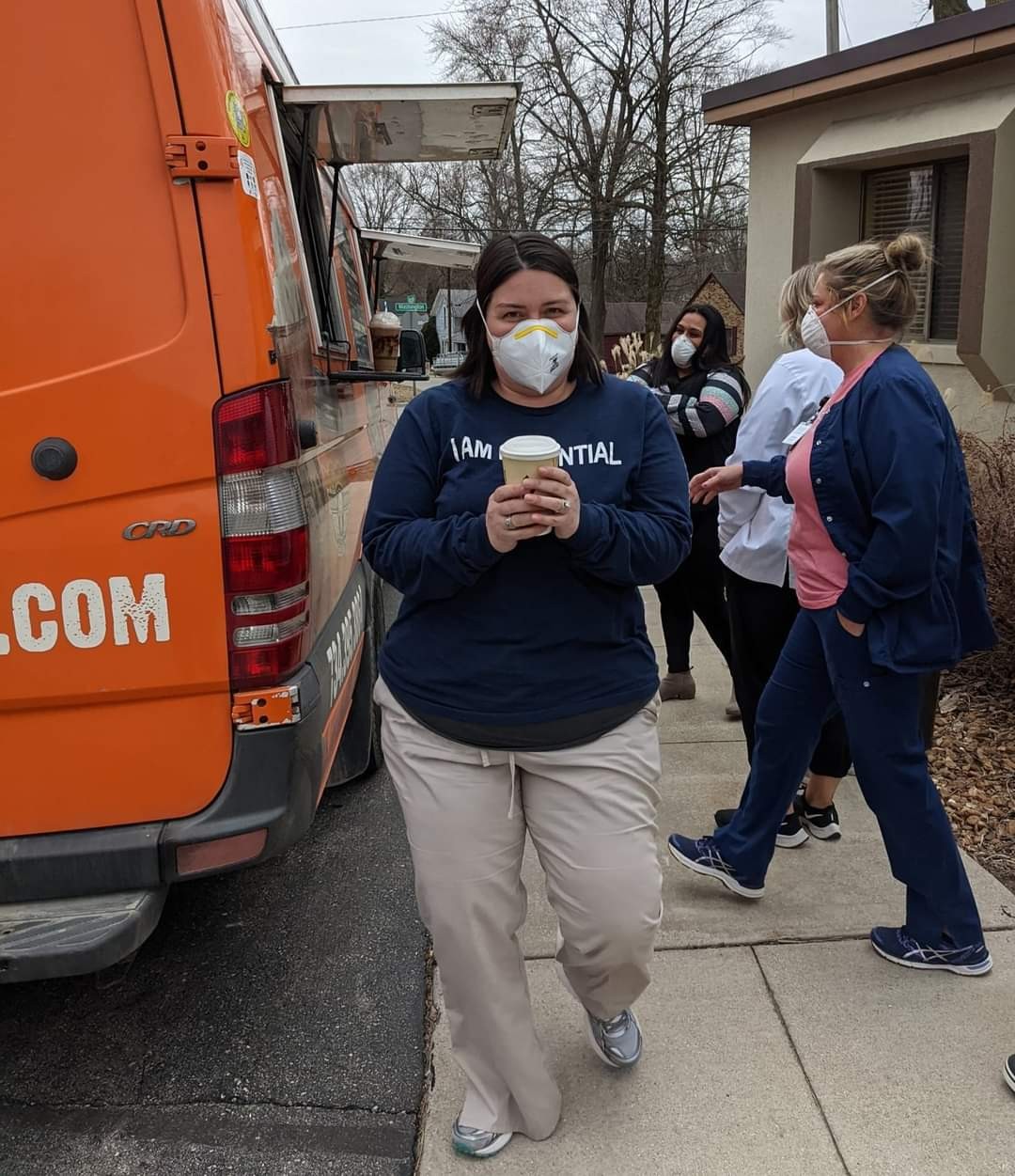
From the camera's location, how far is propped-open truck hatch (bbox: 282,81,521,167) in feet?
10.1

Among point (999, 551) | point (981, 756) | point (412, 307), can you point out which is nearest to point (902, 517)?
point (981, 756)

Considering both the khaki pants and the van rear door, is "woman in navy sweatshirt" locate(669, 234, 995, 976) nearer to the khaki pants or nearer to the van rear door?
the khaki pants

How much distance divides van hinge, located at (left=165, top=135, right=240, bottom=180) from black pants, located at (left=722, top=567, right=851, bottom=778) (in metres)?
2.21

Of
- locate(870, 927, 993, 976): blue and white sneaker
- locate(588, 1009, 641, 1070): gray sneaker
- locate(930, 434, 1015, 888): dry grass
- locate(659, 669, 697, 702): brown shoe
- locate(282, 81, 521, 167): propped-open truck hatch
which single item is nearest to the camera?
locate(588, 1009, 641, 1070): gray sneaker

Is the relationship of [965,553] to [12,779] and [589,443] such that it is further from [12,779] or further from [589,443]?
[12,779]

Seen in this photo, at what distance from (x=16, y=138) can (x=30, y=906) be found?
160 centimetres

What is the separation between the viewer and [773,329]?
35.0 ft

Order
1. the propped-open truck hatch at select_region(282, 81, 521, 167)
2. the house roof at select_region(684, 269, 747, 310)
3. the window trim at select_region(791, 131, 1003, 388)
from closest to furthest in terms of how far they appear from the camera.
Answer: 1. the propped-open truck hatch at select_region(282, 81, 521, 167)
2. the window trim at select_region(791, 131, 1003, 388)
3. the house roof at select_region(684, 269, 747, 310)

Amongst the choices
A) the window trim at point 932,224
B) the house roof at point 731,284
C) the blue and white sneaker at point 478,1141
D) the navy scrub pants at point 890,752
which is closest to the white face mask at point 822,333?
the navy scrub pants at point 890,752

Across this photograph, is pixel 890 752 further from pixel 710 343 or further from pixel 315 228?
pixel 315 228

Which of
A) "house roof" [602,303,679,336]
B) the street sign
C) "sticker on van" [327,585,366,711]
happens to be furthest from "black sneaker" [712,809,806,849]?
"house roof" [602,303,679,336]

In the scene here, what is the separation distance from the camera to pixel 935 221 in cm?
900

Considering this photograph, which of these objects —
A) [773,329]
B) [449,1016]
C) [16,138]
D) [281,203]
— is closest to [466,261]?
[773,329]

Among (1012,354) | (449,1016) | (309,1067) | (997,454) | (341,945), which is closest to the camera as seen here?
(449,1016)
